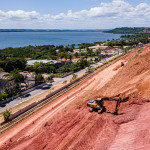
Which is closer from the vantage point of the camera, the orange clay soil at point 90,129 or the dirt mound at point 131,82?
the orange clay soil at point 90,129

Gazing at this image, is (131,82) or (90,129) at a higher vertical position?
(131,82)

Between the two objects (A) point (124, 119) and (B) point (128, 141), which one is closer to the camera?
(B) point (128, 141)

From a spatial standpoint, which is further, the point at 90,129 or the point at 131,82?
the point at 131,82

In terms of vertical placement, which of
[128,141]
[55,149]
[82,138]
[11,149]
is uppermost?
[128,141]

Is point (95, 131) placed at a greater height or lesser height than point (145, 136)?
lesser

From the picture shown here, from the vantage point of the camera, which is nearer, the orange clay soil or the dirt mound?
the orange clay soil

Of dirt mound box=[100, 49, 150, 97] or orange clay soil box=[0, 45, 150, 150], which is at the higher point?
dirt mound box=[100, 49, 150, 97]

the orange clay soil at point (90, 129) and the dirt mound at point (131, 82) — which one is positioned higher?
the dirt mound at point (131, 82)

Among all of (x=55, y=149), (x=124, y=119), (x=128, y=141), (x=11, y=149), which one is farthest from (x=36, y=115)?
(x=128, y=141)

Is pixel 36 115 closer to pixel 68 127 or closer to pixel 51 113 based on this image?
pixel 51 113

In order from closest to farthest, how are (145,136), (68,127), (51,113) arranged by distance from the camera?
(145,136), (68,127), (51,113)

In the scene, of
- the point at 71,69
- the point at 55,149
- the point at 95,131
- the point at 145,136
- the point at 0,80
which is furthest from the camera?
the point at 71,69
